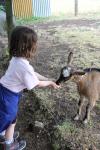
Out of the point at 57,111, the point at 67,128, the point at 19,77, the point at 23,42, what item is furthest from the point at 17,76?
the point at 57,111

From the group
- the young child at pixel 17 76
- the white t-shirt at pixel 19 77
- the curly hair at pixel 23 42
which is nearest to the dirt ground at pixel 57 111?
the young child at pixel 17 76

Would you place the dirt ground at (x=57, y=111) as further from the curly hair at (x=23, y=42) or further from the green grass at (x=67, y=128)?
the curly hair at (x=23, y=42)

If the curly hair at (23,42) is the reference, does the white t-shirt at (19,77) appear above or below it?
below

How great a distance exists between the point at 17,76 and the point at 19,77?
0.07 ft

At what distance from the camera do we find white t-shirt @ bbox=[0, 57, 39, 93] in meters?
3.38

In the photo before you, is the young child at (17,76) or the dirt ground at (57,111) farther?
the dirt ground at (57,111)

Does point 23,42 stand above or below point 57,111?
above

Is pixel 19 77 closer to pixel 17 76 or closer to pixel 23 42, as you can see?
pixel 17 76

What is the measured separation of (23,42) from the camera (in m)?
Answer: 3.33

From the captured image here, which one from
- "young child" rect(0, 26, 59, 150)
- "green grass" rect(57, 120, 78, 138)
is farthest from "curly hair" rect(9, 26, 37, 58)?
"green grass" rect(57, 120, 78, 138)

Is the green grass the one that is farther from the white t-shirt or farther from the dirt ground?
the white t-shirt

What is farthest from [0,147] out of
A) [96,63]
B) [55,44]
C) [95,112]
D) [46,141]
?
[55,44]

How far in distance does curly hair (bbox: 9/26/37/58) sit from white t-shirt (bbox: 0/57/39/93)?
0.08 m

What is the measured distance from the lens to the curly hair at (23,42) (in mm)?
3322
